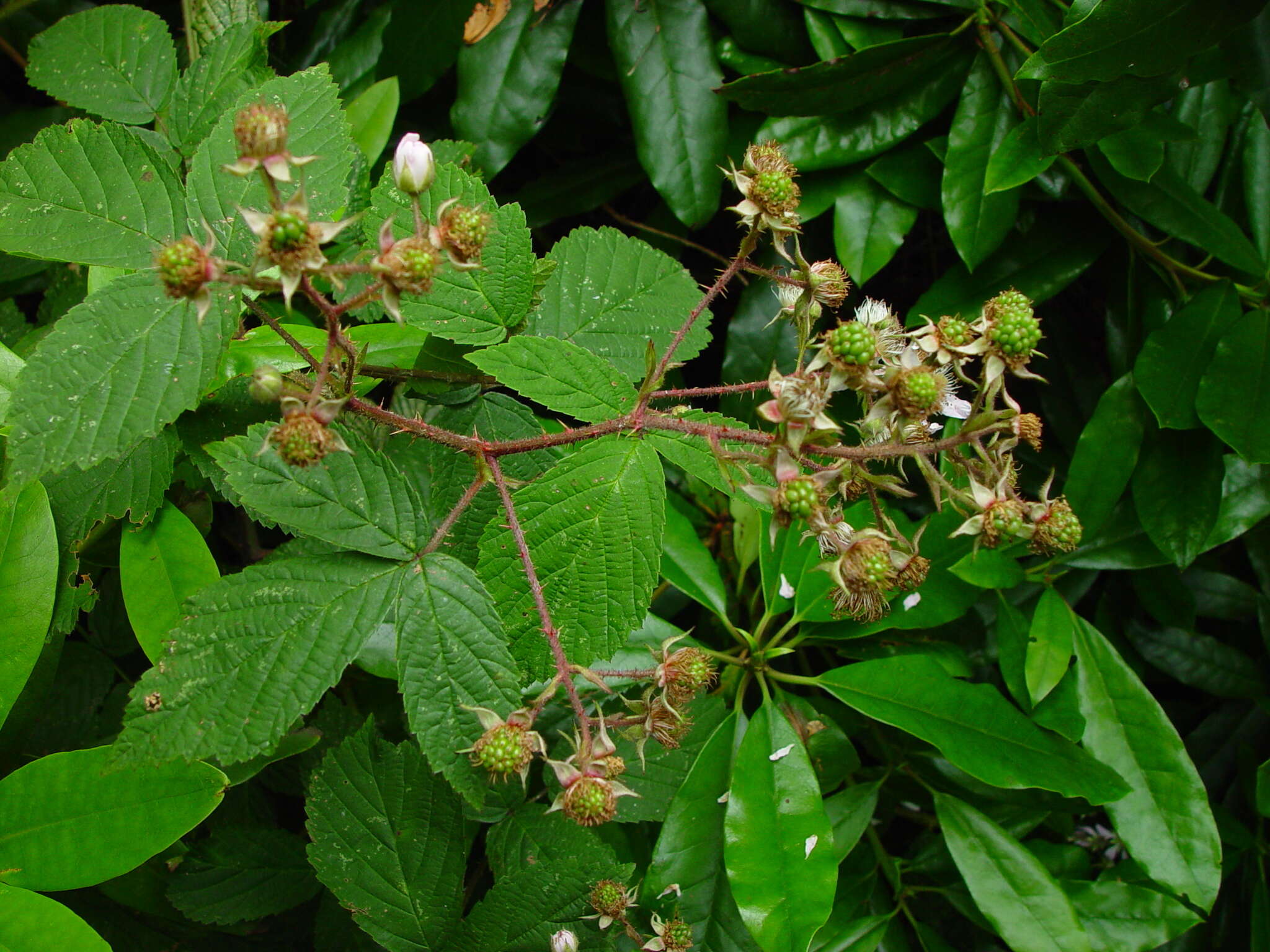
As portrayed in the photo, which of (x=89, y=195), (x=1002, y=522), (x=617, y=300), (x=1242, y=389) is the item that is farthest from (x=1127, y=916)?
(x=89, y=195)

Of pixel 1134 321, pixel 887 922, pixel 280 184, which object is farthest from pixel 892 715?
pixel 280 184

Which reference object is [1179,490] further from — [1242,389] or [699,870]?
[699,870]

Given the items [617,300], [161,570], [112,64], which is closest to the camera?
[161,570]

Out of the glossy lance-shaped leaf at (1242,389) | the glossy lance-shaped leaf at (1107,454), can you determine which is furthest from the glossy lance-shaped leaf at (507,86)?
the glossy lance-shaped leaf at (1242,389)

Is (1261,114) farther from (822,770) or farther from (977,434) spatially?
(822,770)

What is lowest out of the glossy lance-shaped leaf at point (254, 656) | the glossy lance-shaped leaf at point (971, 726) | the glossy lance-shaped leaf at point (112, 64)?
the glossy lance-shaped leaf at point (971, 726)

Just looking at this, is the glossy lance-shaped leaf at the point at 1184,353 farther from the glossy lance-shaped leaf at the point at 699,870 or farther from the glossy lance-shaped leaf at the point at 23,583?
the glossy lance-shaped leaf at the point at 23,583

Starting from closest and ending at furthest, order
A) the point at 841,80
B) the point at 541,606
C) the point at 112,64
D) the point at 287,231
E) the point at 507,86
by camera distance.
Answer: the point at 287,231, the point at 541,606, the point at 112,64, the point at 841,80, the point at 507,86
